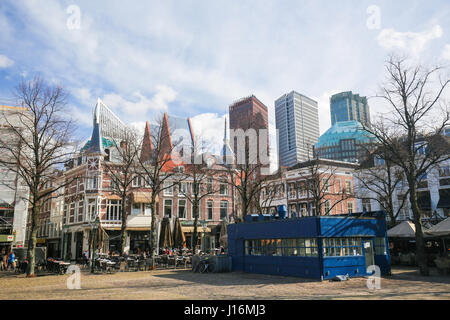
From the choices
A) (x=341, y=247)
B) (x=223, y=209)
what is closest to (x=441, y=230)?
(x=341, y=247)

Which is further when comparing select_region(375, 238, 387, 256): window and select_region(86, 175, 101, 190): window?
select_region(86, 175, 101, 190): window

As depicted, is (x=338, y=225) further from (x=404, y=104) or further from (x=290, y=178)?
(x=290, y=178)

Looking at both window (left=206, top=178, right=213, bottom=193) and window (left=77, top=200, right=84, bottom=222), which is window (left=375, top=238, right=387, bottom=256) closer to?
window (left=206, top=178, right=213, bottom=193)

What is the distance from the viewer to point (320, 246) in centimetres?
1616

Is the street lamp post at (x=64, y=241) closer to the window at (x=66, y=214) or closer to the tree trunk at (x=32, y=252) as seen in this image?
the window at (x=66, y=214)

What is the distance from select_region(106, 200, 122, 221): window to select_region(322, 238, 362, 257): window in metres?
28.1

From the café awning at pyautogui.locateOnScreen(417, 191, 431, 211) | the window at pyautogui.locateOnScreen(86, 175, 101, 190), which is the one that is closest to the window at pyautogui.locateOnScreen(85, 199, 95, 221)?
the window at pyautogui.locateOnScreen(86, 175, 101, 190)

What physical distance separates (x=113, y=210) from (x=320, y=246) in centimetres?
2836

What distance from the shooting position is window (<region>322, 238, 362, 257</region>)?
16.4 m

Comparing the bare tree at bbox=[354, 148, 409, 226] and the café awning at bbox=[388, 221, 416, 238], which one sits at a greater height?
the bare tree at bbox=[354, 148, 409, 226]

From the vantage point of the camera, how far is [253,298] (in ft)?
37.0

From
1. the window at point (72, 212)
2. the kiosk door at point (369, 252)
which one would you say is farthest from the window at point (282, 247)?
the window at point (72, 212)

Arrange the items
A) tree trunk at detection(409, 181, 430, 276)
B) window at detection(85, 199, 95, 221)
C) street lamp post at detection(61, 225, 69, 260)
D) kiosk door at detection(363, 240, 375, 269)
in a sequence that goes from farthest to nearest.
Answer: street lamp post at detection(61, 225, 69, 260) < window at detection(85, 199, 95, 221) < tree trunk at detection(409, 181, 430, 276) < kiosk door at detection(363, 240, 375, 269)

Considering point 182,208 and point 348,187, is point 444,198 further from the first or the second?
point 182,208
